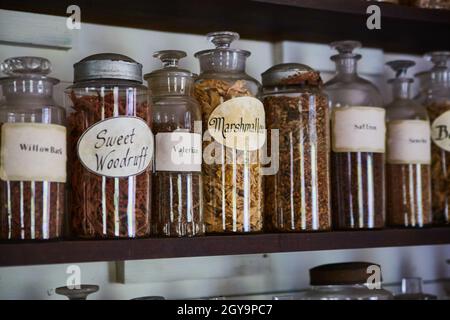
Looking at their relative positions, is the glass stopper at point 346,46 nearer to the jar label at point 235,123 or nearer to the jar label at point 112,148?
the jar label at point 235,123

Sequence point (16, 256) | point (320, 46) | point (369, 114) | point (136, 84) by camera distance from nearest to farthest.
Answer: point (16, 256)
point (136, 84)
point (369, 114)
point (320, 46)

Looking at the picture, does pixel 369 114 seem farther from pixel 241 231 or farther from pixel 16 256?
pixel 16 256

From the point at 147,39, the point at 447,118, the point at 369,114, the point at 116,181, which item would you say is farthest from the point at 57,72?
the point at 447,118

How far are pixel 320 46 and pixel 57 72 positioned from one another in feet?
1.64

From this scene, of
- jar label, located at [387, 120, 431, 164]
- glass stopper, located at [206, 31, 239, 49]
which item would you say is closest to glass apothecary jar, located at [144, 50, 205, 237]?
glass stopper, located at [206, 31, 239, 49]

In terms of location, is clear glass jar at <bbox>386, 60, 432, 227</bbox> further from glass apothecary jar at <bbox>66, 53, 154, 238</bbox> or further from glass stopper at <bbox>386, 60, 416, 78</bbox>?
glass apothecary jar at <bbox>66, 53, 154, 238</bbox>

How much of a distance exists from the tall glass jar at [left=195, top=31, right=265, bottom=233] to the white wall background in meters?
0.19

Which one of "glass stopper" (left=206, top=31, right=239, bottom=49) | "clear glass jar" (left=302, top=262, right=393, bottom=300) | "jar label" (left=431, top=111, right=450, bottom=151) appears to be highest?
"glass stopper" (left=206, top=31, right=239, bottom=49)

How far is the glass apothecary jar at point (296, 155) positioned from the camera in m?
0.97

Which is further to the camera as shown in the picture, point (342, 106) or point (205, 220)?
point (342, 106)

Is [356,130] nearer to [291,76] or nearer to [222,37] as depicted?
[291,76]

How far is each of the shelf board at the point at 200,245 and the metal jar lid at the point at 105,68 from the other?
22 centimetres

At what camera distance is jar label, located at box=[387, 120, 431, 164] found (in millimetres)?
1084

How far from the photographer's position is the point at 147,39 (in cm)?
111
